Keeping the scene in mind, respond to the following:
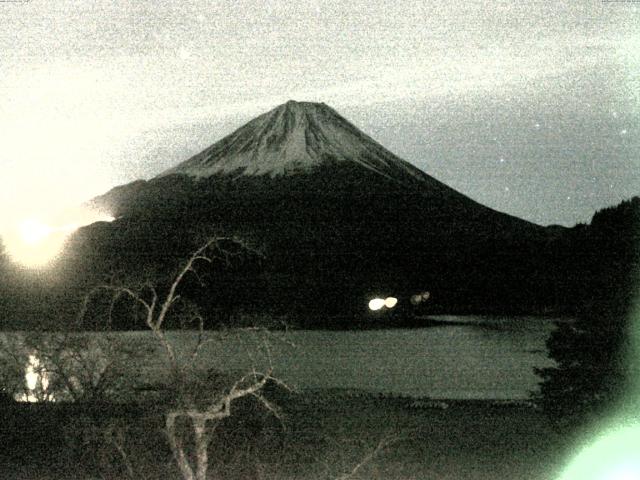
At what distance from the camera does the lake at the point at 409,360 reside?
21938 millimetres

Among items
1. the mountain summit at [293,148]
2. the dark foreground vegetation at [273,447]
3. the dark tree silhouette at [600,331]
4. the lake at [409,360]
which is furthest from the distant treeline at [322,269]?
the dark tree silhouette at [600,331]

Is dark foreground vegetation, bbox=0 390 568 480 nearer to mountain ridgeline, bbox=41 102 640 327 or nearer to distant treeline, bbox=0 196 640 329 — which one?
distant treeline, bbox=0 196 640 329

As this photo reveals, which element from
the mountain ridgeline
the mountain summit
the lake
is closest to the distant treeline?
the mountain ridgeline

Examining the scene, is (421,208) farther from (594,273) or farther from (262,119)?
(594,273)

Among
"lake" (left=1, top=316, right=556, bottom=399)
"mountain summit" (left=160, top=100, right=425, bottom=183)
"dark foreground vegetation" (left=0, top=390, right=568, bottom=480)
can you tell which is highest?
"mountain summit" (left=160, top=100, right=425, bottom=183)

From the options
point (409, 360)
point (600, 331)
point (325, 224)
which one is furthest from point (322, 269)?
point (600, 331)

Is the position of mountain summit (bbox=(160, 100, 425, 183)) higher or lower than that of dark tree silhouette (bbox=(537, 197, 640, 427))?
higher

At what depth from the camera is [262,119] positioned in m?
138

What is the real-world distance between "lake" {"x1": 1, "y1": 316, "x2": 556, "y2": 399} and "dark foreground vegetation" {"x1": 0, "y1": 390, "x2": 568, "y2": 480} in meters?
1.56

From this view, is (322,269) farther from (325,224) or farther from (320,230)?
(325,224)

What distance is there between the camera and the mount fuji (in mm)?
66062

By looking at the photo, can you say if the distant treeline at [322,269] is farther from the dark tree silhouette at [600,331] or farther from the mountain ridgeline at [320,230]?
the dark tree silhouette at [600,331]

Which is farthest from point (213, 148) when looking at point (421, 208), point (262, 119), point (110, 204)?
point (421, 208)

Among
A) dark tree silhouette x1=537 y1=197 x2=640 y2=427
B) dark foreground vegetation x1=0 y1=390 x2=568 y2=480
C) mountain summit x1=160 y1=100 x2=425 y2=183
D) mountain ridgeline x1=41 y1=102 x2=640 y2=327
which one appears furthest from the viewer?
mountain summit x1=160 y1=100 x2=425 y2=183
